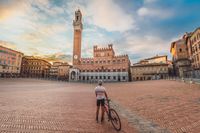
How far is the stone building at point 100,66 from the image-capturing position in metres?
61.3

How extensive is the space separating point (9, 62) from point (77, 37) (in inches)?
1438

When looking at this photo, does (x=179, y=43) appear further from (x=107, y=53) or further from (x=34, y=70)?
(x=34, y=70)

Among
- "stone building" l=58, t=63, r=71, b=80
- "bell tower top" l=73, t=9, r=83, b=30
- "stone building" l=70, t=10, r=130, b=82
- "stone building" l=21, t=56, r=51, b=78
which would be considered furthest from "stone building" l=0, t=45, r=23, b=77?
"bell tower top" l=73, t=9, r=83, b=30

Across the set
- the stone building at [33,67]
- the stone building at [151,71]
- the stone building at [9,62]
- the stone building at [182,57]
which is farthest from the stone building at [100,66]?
the stone building at [9,62]

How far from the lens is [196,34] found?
3522 centimetres

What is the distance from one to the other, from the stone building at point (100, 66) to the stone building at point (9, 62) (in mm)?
27172

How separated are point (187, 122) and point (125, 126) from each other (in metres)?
2.70

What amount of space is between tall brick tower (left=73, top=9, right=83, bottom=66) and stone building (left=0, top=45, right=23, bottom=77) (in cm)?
2871

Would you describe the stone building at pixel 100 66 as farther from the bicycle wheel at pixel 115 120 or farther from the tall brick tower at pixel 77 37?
the bicycle wheel at pixel 115 120

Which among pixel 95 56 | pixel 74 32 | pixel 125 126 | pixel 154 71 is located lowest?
pixel 125 126

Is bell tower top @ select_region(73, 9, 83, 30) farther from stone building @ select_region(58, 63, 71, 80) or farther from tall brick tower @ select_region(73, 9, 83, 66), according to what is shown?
stone building @ select_region(58, 63, 71, 80)

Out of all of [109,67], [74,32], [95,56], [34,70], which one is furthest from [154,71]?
[34,70]

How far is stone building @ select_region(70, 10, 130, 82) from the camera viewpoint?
61.3 m

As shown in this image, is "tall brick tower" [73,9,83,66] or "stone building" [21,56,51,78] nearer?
"tall brick tower" [73,9,83,66]
